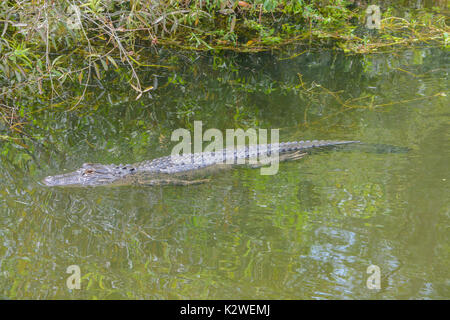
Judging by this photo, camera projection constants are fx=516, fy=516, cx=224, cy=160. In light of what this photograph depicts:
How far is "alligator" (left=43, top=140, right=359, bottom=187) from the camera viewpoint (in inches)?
198

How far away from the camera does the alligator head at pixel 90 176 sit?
16.3 ft

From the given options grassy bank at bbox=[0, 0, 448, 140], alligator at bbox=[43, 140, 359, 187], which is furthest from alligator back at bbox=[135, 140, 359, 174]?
grassy bank at bbox=[0, 0, 448, 140]

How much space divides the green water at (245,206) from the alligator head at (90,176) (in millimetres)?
132

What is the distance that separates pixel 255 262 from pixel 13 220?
6.84 ft

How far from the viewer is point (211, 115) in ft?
22.0

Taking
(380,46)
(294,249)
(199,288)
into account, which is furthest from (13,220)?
(380,46)

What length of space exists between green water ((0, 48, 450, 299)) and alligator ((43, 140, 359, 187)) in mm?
152

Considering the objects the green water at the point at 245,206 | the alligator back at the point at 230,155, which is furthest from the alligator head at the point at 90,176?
the alligator back at the point at 230,155

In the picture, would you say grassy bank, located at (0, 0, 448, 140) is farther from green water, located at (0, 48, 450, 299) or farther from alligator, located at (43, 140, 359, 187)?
alligator, located at (43, 140, 359, 187)

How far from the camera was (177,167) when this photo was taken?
5.45 meters

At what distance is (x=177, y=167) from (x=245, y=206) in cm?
121

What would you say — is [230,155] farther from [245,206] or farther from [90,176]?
[90,176]
